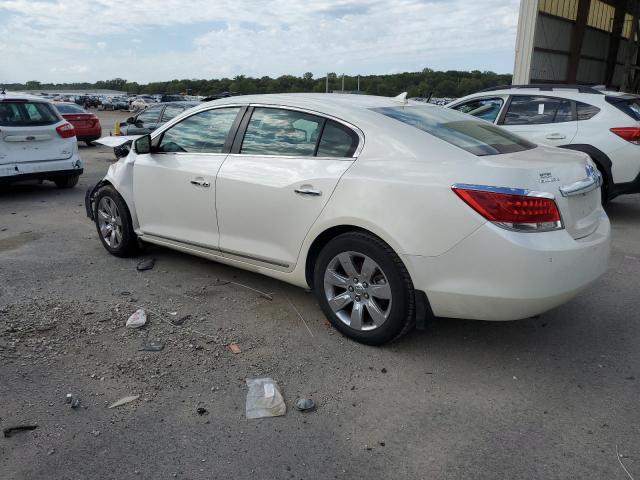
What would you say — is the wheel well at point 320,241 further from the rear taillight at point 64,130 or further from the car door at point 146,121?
the car door at point 146,121

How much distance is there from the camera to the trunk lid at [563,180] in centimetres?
303

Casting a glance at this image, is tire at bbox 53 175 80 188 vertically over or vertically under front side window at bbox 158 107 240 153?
under

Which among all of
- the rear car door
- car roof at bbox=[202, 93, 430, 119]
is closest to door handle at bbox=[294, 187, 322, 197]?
car roof at bbox=[202, 93, 430, 119]

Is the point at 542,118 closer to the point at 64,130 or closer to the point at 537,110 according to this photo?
the point at 537,110

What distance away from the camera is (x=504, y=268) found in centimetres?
296

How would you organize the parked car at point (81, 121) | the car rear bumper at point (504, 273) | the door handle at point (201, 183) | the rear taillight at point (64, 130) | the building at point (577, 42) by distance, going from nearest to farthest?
the car rear bumper at point (504, 273) → the door handle at point (201, 183) → the rear taillight at point (64, 130) → the building at point (577, 42) → the parked car at point (81, 121)

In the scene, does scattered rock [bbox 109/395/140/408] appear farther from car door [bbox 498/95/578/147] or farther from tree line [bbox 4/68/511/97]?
tree line [bbox 4/68/511/97]

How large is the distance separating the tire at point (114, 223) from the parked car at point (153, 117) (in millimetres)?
7702

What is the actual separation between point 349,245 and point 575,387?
1571 mm

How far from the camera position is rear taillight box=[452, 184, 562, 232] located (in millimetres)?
2957

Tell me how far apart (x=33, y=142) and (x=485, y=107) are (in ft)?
23.2

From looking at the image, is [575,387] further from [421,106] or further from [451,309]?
[421,106]

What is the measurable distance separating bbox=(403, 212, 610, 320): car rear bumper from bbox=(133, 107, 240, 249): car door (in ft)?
6.26

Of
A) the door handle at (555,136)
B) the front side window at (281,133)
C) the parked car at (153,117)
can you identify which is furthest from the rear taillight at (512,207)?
the parked car at (153,117)
